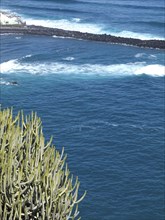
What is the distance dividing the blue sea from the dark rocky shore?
105 inches

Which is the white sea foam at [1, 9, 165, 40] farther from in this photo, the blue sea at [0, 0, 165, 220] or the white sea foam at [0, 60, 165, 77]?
the white sea foam at [0, 60, 165, 77]

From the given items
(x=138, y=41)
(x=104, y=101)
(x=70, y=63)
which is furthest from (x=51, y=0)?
(x=104, y=101)

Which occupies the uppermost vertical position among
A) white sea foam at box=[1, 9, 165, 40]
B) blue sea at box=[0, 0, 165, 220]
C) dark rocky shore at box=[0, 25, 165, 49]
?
white sea foam at box=[1, 9, 165, 40]

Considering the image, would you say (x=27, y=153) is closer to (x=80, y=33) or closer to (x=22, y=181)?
(x=22, y=181)

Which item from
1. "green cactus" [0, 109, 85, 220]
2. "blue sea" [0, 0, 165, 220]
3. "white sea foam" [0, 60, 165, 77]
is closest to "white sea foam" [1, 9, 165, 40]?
"blue sea" [0, 0, 165, 220]

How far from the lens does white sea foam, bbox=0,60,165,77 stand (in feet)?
344

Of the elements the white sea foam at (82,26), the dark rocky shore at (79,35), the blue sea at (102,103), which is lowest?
the blue sea at (102,103)

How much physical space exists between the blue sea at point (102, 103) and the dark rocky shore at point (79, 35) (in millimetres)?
2666

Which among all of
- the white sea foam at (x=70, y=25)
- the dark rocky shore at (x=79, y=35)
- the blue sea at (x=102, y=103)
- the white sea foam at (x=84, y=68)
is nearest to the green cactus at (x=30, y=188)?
the blue sea at (x=102, y=103)

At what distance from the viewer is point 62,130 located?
76.8 m

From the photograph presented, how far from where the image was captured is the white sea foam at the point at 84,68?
344 feet

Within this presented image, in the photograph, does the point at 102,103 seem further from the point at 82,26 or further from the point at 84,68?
the point at 82,26

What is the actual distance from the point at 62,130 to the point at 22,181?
46.0 m

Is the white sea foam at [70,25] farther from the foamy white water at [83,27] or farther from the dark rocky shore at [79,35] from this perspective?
the dark rocky shore at [79,35]
